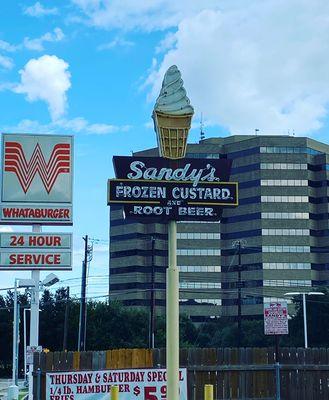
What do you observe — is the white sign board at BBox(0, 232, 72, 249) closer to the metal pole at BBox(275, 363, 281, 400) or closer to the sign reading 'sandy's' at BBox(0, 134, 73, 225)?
the sign reading 'sandy's' at BBox(0, 134, 73, 225)

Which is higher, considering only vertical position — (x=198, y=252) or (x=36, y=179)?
(x=198, y=252)

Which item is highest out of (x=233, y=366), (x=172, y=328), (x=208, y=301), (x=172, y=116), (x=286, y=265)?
(x=286, y=265)

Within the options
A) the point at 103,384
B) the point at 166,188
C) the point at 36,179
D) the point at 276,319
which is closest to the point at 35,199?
the point at 36,179

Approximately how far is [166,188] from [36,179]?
9126mm

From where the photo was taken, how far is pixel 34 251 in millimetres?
21812

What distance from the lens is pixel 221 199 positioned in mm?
13812

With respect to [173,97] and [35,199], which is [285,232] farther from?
[173,97]

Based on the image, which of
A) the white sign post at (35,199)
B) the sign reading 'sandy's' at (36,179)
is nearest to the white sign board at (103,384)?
the white sign post at (35,199)

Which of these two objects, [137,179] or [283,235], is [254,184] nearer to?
[283,235]

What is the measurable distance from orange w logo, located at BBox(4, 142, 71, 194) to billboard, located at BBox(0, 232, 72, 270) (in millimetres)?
1520

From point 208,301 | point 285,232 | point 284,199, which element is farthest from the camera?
point 208,301

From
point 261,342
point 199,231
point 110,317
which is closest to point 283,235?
point 199,231

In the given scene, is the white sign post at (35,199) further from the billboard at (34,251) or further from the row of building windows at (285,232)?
the row of building windows at (285,232)

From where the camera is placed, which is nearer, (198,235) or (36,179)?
(36,179)
